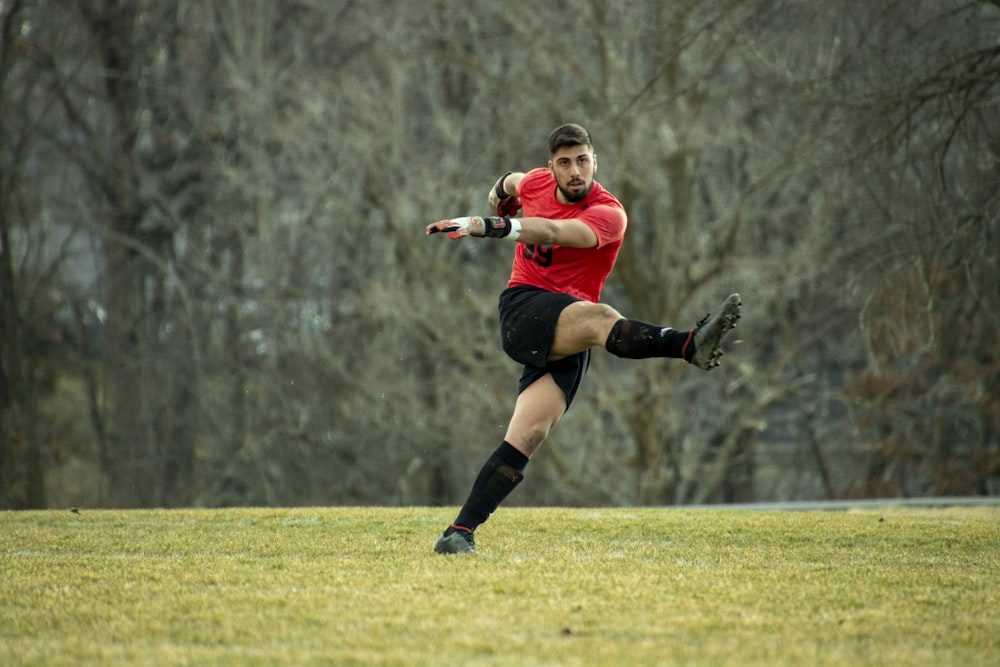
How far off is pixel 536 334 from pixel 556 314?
14cm

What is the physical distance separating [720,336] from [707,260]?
1429 centimetres

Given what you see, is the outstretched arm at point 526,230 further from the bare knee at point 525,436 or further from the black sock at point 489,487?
the black sock at point 489,487

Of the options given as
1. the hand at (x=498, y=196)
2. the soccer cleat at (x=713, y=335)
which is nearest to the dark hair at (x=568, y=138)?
the hand at (x=498, y=196)

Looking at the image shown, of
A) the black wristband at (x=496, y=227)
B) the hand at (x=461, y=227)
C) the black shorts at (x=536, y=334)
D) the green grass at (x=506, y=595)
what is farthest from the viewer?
the black shorts at (x=536, y=334)

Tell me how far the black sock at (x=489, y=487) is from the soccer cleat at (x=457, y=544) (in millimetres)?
27

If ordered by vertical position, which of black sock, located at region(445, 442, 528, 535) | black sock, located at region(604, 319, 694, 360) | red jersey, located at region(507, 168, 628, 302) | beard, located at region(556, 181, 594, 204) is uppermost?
beard, located at region(556, 181, 594, 204)

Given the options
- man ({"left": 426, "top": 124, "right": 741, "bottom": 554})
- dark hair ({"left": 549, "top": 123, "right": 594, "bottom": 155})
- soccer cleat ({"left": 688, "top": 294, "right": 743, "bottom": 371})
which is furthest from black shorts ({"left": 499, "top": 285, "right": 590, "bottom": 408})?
dark hair ({"left": 549, "top": 123, "right": 594, "bottom": 155})

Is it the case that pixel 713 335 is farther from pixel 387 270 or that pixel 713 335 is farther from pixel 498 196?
pixel 387 270

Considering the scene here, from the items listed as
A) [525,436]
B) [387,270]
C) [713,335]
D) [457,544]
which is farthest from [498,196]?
[387,270]

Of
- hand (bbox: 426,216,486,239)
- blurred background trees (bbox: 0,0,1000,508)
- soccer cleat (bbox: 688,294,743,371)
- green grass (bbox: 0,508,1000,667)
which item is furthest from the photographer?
blurred background trees (bbox: 0,0,1000,508)

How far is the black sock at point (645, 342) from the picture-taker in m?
5.79

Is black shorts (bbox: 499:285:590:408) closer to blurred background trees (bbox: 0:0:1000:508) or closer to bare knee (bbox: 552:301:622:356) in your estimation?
bare knee (bbox: 552:301:622:356)

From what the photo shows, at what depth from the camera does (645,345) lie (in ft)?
19.0

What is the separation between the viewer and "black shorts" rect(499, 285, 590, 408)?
6082mm
